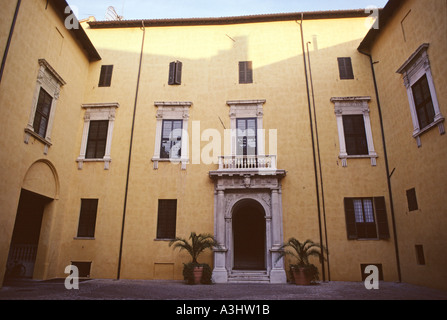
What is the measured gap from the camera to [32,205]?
14.1 m

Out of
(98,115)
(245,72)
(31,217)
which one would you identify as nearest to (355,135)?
(245,72)

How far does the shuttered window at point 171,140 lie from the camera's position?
47.7 ft

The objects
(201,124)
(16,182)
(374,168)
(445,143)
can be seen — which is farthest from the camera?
(201,124)

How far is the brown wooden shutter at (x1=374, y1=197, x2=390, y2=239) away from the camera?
12539 mm

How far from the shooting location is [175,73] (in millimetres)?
15773

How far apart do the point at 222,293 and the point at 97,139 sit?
10.1 metres

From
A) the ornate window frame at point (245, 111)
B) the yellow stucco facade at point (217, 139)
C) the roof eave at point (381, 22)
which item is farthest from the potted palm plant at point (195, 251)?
the roof eave at point (381, 22)

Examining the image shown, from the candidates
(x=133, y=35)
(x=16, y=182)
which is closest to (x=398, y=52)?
(x=133, y=35)

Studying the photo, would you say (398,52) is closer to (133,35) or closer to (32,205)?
(133,35)

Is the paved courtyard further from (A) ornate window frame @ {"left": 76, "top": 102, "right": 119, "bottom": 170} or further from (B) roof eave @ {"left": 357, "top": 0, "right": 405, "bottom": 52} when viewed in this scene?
(B) roof eave @ {"left": 357, "top": 0, "right": 405, "bottom": 52}

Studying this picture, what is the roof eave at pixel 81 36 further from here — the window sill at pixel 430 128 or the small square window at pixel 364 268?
the small square window at pixel 364 268

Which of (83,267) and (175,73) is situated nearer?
(83,267)

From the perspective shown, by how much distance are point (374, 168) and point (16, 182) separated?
48.1 feet

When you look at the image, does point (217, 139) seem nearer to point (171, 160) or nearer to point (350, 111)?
point (171, 160)
